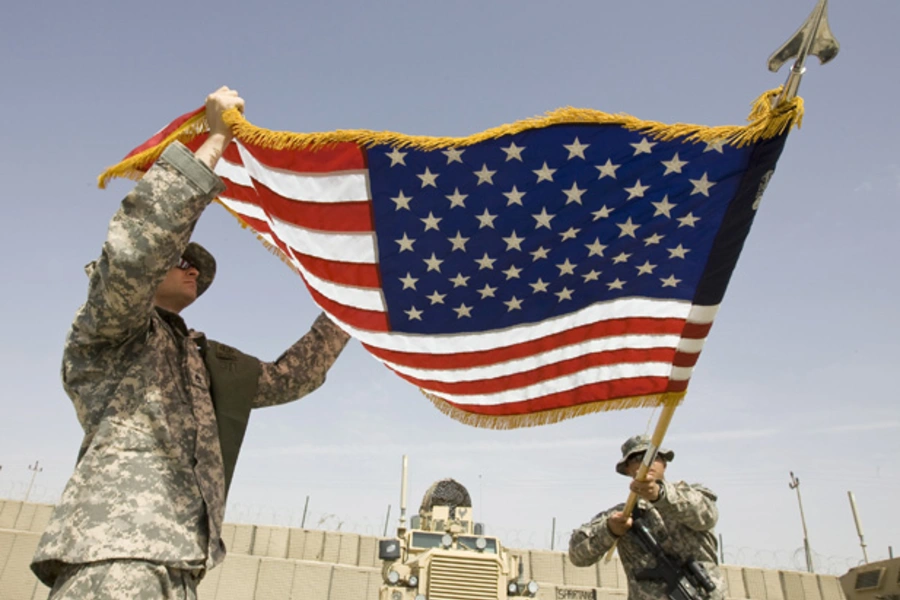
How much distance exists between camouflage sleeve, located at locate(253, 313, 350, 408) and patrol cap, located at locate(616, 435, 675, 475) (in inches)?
103

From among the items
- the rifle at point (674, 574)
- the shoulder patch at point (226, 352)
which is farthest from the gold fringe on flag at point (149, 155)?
the rifle at point (674, 574)

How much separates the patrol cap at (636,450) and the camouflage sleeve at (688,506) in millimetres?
323

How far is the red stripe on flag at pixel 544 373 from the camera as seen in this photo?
10.9ft

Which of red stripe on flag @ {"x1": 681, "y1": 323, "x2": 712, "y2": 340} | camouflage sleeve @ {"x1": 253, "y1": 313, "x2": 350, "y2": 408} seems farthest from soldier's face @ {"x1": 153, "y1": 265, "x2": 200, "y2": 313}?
red stripe on flag @ {"x1": 681, "y1": 323, "x2": 712, "y2": 340}

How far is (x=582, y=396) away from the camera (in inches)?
137

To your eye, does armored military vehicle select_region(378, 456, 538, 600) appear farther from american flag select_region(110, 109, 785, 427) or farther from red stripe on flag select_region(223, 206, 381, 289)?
red stripe on flag select_region(223, 206, 381, 289)

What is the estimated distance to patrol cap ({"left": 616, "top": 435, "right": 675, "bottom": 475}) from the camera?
473 cm

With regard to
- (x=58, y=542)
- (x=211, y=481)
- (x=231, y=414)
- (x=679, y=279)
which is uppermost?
(x=679, y=279)

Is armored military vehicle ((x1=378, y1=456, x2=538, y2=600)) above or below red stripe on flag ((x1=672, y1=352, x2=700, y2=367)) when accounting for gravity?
below

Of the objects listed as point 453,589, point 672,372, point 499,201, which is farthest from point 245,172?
point 453,589

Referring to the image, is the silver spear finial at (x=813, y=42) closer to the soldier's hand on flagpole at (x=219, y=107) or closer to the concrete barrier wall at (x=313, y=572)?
the soldier's hand on flagpole at (x=219, y=107)

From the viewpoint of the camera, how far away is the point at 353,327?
3115 millimetres

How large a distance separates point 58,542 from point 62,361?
0.53 m

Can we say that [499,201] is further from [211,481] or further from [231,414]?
[211,481]
